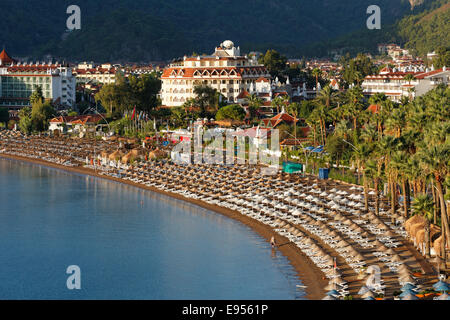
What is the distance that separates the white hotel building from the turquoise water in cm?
5654

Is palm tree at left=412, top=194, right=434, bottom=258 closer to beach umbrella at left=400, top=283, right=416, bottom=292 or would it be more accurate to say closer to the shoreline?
the shoreline

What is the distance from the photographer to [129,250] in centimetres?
5581

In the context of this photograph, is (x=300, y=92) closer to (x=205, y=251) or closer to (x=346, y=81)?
(x=346, y=81)

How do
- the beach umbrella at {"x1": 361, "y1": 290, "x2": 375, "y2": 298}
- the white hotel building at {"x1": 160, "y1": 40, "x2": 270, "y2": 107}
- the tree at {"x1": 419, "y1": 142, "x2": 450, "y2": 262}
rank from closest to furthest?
the beach umbrella at {"x1": 361, "y1": 290, "x2": 375, "y2": 298}
the tree at {"x1": 419, "y1": 142, "x2": 450, "y2": 262}
the white hotel building at {"x1": 160, "y1": 40, "x2": 270, "y2": 107}

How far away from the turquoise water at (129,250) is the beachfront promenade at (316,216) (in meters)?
1.89

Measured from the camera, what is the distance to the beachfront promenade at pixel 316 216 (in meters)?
42.3

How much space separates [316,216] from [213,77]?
81.2 meters

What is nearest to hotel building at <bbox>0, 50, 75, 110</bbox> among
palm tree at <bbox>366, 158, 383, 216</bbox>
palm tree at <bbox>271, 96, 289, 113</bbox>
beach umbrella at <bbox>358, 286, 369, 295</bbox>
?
palm tree at <bbox>271, 96, 289, 113</bbox>

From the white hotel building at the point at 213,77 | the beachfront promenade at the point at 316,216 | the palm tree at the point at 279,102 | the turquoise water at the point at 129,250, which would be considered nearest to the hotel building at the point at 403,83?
the palm tree at the point at 279,102

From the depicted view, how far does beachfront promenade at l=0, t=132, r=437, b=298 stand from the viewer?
4231 cm

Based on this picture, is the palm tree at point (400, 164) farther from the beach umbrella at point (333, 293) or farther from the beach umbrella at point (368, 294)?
the beach umbrella at point (368, 294)

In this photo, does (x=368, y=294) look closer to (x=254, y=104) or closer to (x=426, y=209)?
(x=426, y=209)

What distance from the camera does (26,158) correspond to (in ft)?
346

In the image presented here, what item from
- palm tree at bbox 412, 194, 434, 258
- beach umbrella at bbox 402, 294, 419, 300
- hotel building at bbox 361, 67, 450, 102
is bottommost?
beach umbrella at bbox 402, 294, 419, 300
